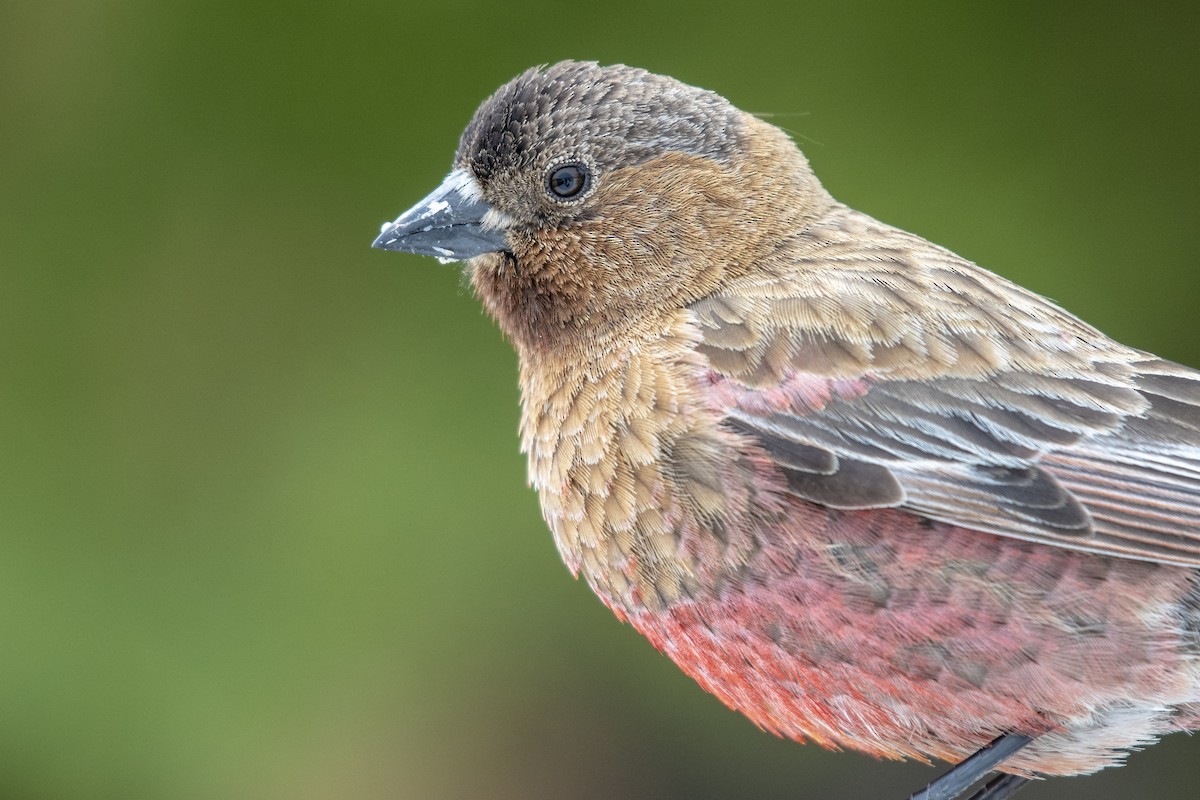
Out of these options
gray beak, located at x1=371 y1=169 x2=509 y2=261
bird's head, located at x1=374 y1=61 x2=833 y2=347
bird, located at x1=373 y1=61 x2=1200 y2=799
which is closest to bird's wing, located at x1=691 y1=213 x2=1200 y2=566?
bird, located at x1=373 y1=61 x2=1200 y2=799

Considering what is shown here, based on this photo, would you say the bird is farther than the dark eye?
No

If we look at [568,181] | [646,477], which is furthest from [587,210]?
[646,477]

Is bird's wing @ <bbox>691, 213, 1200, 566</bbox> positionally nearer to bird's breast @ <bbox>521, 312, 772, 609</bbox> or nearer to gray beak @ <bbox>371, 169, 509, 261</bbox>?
bird's breast @ <bbox>521, 312, 772, 609</bbox>

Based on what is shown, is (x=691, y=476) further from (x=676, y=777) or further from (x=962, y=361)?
(x=676, y=777)

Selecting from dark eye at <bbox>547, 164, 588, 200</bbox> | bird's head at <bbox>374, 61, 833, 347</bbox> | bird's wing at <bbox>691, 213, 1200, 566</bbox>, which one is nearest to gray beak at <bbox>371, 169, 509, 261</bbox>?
bird's head at <bbox>374, 61, 833, 347</bbox>

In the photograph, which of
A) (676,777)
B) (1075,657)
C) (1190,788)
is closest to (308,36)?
(676,777)

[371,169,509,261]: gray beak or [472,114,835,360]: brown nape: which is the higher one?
[371,169,509,261]: gray beak

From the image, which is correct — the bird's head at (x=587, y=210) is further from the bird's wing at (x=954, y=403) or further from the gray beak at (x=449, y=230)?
the bird's wing at (x=954, y=403)
